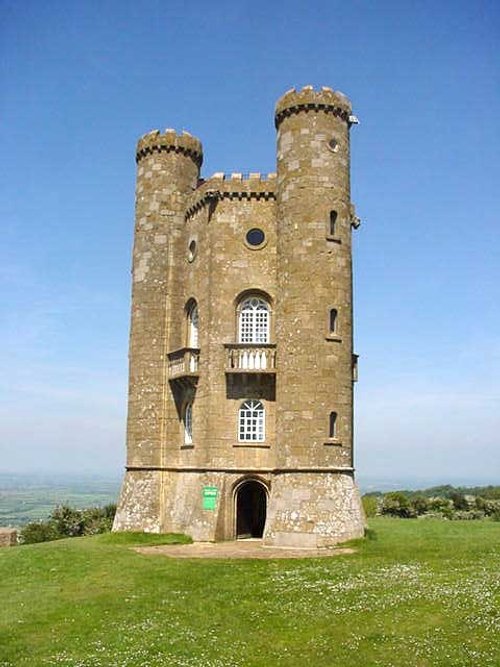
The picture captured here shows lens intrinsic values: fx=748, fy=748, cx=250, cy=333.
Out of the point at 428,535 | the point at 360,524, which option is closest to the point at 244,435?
the point at 360,524

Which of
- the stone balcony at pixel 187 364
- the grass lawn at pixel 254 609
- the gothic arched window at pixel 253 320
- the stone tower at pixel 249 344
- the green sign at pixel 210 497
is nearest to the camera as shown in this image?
the grass lawn at pixel 254 609

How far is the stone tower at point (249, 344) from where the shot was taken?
95.7 ft

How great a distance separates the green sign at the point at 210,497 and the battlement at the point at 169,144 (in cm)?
1657

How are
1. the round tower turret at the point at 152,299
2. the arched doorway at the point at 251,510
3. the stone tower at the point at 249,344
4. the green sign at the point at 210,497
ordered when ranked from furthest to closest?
the round tower turret at the point at 152,299 < the arched doorway at the point at 251,510 < the green sign at the point at 210,497 < the stone tower at the point at 249,344

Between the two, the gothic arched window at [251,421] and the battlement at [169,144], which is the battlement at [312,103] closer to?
the battlement at [169,144]

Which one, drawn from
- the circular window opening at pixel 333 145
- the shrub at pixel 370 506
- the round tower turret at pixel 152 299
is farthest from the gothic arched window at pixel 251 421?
the shrub at pixel 370 506

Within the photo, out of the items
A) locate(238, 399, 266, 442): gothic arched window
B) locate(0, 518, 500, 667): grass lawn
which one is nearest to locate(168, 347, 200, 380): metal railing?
locate(238, 399, 266, 442): gothic arched window

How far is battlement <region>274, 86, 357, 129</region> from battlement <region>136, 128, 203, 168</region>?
6.73m

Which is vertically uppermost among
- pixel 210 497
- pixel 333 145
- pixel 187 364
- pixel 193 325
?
pixel 333 145

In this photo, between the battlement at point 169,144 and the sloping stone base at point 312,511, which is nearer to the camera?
the sloping stone base at point 312,511

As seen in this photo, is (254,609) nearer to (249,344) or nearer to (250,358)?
(250,358)

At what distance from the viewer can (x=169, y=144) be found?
37.0 m

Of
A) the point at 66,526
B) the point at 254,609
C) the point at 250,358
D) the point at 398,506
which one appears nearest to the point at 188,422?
the point at 250,358

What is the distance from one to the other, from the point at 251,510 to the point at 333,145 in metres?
16.4
